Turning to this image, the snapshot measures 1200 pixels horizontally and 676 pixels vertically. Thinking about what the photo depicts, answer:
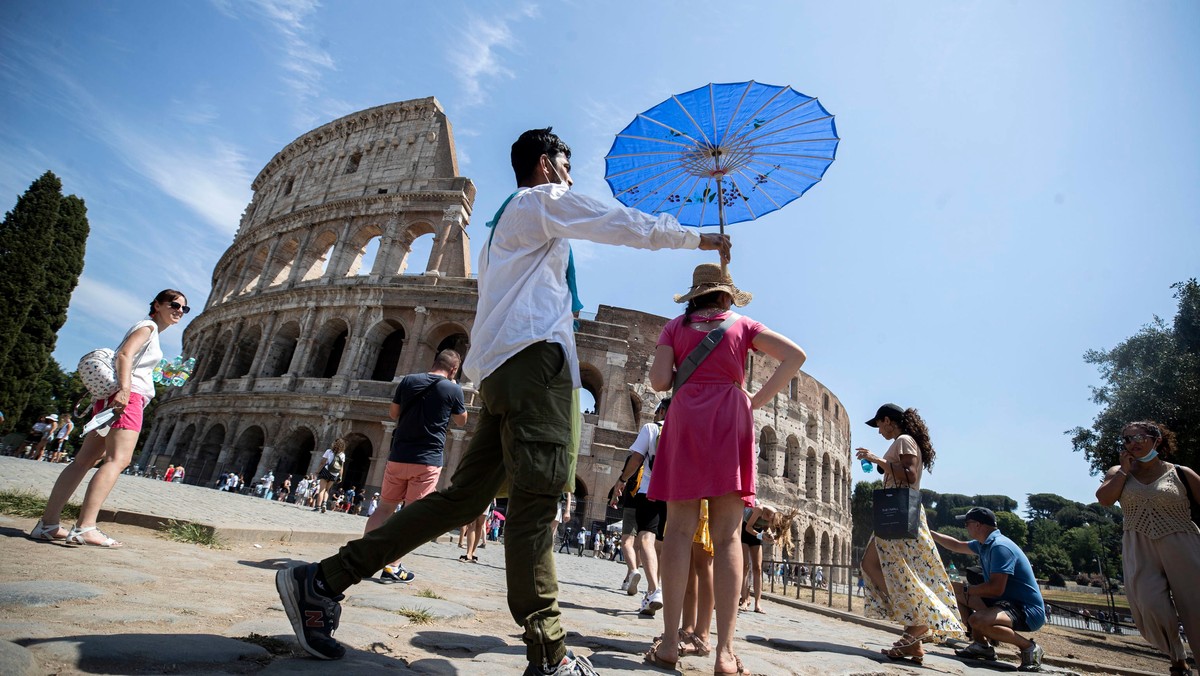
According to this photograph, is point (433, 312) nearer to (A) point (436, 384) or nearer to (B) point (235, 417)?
(B) point (235, 417)

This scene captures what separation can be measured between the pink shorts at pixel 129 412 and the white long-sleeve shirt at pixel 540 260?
2659 mm

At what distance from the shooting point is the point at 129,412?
11.0ft

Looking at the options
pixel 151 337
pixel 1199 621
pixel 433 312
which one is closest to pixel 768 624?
pixel 1199 621

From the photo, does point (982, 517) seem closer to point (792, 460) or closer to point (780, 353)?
point (780, 353)

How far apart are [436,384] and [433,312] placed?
1761cm

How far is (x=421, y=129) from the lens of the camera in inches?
1008

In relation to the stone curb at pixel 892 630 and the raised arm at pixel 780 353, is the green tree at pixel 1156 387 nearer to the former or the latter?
the stone curb at pixel 892 630

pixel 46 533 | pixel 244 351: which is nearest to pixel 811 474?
pixel 244 351

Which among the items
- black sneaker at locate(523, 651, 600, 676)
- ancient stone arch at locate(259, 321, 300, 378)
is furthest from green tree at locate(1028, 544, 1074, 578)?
black sneaker at locate(523, 651, 600, 676)

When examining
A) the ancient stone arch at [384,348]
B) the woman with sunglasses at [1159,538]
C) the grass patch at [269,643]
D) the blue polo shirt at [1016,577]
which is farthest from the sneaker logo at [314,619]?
the ancient stone arch at [384,348]

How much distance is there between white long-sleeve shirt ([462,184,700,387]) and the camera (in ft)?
6.21

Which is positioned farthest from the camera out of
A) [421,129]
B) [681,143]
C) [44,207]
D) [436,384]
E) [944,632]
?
[421,129]

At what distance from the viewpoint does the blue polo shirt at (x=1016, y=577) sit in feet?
13.7

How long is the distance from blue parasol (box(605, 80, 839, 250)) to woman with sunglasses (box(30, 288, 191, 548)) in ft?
11.9
